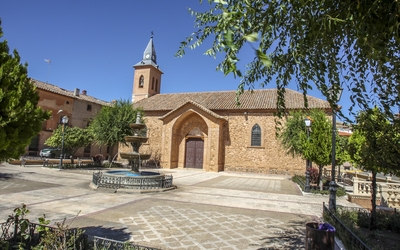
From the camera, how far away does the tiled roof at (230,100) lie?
23.9 meters

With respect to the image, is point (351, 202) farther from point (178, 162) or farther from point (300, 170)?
point (178, 162)

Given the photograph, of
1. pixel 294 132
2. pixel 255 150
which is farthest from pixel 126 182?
pixel 255 150

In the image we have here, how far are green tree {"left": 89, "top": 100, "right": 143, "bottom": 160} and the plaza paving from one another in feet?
35.4

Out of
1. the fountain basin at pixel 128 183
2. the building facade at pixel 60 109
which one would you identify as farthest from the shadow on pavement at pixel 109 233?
the building facade at pixel 60 109

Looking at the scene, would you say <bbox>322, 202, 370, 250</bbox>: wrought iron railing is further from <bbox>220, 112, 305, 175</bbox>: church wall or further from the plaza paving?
<bbox>220, 112, 305, 175</bbox>: church wall

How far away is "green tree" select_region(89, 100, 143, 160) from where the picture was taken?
22031mm

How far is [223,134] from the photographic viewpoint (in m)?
25.2

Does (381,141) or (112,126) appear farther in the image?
(112,126)

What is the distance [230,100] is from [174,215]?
2087 cm

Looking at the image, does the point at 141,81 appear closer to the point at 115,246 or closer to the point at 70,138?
the point at 70,138

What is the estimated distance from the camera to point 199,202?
30.3 feet

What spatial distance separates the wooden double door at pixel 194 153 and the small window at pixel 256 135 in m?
5.10

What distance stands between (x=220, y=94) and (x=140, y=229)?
2456cm

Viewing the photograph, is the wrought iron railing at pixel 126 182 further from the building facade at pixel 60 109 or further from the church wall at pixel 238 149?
the building facade at pixel 60 109
